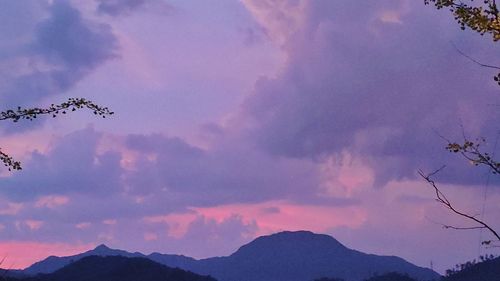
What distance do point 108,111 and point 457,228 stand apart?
27.7 feet

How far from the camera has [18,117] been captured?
54.4 feet

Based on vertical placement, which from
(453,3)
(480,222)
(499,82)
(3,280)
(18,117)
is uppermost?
(453,3)

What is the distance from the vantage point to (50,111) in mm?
16672

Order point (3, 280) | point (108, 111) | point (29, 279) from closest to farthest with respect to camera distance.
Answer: point (3, 280) < point (108, 111) < point (29, 279)

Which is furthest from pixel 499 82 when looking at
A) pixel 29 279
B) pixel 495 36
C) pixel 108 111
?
pixel 29 279

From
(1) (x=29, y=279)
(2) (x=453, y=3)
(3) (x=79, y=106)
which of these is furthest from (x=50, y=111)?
(1) (x=29, y=279)

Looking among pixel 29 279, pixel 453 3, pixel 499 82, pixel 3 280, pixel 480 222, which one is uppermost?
pixel 29 279

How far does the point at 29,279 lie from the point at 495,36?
179074 mm

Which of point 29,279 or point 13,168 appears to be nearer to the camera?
point 13,168

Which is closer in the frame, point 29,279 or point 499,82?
point 499,82

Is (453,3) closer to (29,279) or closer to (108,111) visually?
(108,111)

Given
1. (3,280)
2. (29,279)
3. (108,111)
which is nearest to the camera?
(3,280)

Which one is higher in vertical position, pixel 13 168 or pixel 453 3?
pixel 453 3

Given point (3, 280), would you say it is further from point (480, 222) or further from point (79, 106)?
point (480, 222)
